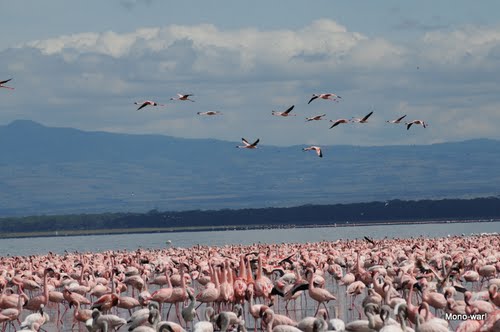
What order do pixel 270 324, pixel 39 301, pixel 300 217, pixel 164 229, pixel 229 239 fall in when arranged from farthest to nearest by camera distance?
pixel 300 217, pixel 164 229, pixel 229 239, pixel 39 301, pixel 270 324

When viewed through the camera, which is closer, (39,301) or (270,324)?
(270,324)

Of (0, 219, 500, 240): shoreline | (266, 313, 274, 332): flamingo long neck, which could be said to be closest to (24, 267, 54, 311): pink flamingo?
(266, 313, 274, 332): flamingo long neck

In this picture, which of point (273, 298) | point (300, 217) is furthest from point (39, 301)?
point (300, 217)

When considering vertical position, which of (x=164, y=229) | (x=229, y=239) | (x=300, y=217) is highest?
(x=300, y=217)

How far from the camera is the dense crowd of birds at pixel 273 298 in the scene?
17109 mm

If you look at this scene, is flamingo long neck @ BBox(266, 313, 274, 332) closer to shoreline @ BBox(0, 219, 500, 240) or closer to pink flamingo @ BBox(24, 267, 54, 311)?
pink flamingo @ BBox(24, 267, 54, 311)

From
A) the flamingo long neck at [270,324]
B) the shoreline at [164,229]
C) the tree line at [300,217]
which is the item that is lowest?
the flamingo long neck at [270,324]

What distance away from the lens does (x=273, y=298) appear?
23797 millimetres

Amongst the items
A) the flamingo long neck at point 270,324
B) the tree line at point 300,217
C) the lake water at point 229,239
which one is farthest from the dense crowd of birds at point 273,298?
the tree line at point 300,217

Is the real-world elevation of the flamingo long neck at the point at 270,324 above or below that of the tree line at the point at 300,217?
below

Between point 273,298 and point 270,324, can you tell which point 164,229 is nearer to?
point 273,298

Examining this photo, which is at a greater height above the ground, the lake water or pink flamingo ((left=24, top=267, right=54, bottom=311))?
the lake water

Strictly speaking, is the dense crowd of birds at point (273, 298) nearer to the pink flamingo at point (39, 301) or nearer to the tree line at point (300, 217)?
the pink flamingo at point (39, 301)

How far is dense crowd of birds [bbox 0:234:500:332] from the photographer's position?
56.1ft
